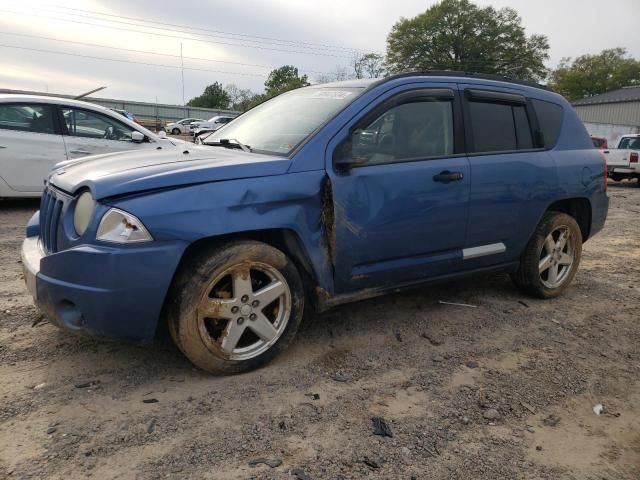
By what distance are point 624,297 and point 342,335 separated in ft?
9.36

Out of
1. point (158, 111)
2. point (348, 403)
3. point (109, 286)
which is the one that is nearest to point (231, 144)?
point (109, 286)

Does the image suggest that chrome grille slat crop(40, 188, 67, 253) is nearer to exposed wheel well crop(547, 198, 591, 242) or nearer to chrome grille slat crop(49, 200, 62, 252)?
chrome grille slat crop(49, 200, 62, 252)

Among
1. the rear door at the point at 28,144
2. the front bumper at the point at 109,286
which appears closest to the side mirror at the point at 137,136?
the rear door at the point at 28,144

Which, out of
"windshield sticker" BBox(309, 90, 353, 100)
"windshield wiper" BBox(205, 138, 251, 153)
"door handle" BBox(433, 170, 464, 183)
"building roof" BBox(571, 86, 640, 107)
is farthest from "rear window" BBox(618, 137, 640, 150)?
"building roof" BBox(571, 86, 640, 107)

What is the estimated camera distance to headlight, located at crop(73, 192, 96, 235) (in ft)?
8.71

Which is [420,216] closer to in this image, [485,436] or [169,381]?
[485,436]

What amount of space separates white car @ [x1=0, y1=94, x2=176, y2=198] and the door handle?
469 centimetres

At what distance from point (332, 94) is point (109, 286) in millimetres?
2007

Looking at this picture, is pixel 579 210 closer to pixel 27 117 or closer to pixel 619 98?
pixel 27 117

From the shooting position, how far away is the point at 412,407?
2.74 metres

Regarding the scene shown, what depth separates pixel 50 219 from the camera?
2.98 metres

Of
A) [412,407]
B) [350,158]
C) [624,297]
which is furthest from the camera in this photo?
[624,297]

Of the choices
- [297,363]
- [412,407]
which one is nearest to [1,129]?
[297,363]

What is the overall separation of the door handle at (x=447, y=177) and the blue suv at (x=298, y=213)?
0.04 ft
